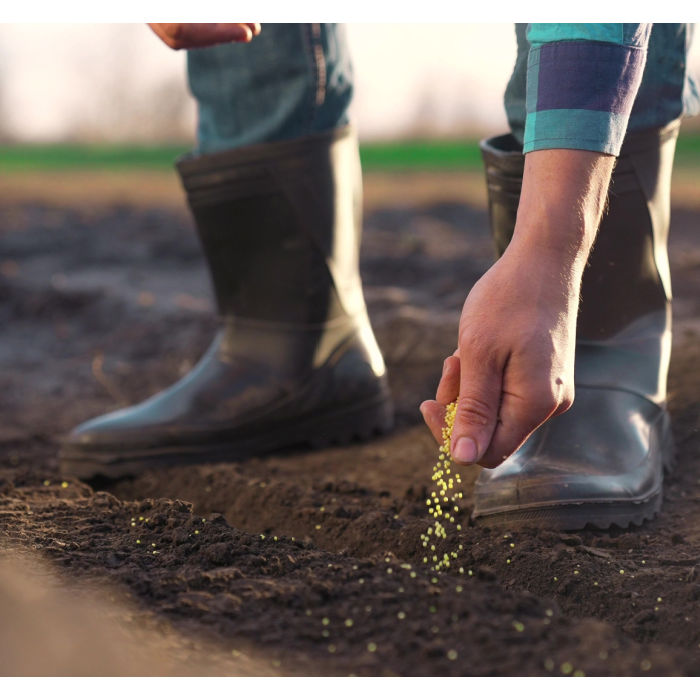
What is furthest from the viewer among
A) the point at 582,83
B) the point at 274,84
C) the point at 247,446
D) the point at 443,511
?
the point at 247,446

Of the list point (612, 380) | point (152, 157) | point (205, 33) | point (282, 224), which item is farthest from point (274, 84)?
point (152, 157)

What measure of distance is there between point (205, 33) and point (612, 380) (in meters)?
1.01

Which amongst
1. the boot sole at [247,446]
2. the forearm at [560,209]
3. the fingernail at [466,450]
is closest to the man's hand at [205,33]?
the forearm at [560,209]

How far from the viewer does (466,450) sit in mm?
1194

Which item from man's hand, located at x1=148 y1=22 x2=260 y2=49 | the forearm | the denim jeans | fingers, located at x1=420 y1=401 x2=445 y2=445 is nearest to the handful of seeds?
fingers, located at x1=420 y1=401 x2=445 y2=445

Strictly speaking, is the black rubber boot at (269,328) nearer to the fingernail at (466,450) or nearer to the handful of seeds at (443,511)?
the handful of seeds at (443,511)

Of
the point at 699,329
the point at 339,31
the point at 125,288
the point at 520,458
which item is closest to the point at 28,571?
the point at 520,458

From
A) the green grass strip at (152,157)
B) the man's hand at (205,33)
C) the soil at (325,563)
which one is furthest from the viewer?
the green grass strip at (152,157)

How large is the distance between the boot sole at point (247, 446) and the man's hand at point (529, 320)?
100 cm

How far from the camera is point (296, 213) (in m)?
2.11

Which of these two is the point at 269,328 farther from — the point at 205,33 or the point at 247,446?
the point at 205,33

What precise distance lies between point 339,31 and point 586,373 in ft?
3.23

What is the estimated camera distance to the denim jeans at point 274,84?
2004 millimetres

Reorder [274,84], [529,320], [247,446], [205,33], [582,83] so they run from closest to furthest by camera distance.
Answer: [529,320] → [582,83] → [205,33] → [274,84] → [247,446]
